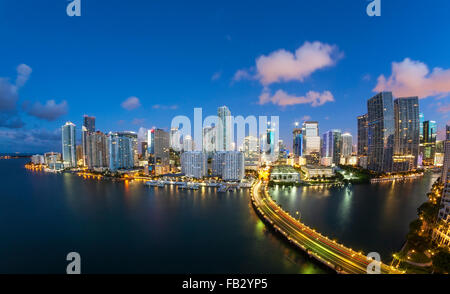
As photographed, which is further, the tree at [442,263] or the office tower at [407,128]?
the office tower at [407,128]

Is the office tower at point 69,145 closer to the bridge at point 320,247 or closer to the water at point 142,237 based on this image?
the water at point 142,237

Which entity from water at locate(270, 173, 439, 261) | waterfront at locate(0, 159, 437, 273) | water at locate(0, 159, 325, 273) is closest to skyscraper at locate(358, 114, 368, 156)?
water at locate(270, 173, 439, 261)

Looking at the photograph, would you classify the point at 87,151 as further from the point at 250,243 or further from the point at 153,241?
the point at 250,243

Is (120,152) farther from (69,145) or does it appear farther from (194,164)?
(194,164)

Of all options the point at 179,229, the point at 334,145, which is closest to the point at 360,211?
the point at 179,229

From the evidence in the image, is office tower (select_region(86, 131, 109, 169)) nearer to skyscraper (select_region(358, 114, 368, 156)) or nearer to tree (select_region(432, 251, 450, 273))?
tree (select_region(432, 251, 450, 273))

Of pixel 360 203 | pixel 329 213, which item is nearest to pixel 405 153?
pixel 360 203

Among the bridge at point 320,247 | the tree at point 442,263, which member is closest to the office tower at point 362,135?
the bridge at point 320,247

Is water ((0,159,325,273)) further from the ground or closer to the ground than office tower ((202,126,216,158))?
closer to the ground
